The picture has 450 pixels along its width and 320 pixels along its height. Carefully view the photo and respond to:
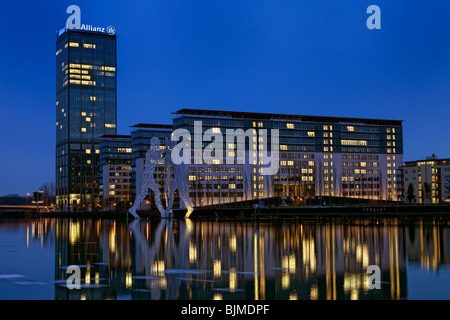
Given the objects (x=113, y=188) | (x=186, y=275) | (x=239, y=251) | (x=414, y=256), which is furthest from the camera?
(x=113, y=188)

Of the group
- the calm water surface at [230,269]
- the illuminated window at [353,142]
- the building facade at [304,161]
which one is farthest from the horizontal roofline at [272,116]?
the calm water surface at [230,269]

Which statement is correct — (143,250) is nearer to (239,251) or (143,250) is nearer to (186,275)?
(239,251)

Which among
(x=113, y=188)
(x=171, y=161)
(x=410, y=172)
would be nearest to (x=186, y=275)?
(x=171, y=161)

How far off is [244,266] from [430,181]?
137828 millimetres

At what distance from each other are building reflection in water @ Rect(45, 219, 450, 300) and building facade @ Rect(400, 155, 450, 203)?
110m

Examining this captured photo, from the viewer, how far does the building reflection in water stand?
24.0 meters

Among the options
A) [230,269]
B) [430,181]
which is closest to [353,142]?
[430,181]

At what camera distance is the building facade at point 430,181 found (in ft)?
502

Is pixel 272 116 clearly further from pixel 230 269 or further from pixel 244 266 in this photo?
pixel 230 269

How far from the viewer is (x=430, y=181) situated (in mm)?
156875

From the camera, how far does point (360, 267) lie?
3139 centimetres

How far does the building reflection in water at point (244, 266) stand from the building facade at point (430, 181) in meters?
110

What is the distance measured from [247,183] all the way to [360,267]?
125243mm
